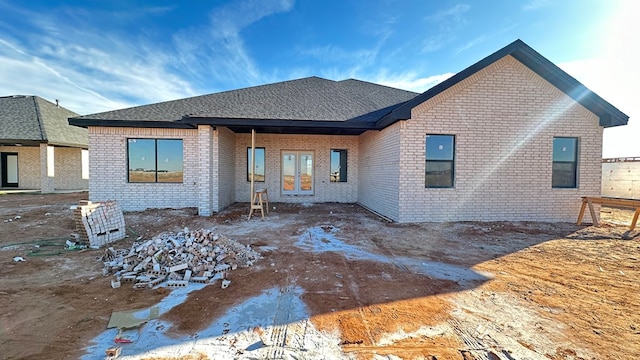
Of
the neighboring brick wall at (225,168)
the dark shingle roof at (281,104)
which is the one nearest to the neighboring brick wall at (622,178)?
the dark shingle roof at (281,104)

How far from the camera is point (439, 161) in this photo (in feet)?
26.4

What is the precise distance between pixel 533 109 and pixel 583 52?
187cm

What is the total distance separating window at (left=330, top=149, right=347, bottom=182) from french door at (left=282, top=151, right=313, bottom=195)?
1.03 metres

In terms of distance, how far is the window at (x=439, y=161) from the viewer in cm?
801

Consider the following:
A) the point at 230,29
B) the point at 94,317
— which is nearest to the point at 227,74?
the point at 230,29

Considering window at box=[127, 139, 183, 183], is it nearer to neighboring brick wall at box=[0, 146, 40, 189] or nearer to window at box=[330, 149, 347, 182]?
window at box=[330, 149, 347, 182]

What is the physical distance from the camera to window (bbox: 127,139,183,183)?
31.6ft

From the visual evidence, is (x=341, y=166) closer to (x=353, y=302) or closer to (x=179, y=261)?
(x=179, y=261)

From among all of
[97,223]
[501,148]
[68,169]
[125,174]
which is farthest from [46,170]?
[501,148]

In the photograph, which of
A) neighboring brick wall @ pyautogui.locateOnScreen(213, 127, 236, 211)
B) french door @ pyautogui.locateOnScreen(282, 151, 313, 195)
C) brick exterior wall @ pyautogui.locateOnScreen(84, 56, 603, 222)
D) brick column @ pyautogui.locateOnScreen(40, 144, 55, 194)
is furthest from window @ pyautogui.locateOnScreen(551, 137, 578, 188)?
brick column @ pyautogui.locateOnScreen(40, 144, 55, 194)

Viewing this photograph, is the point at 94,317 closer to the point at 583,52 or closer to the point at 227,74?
the point at 583,52

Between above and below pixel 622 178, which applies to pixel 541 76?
above

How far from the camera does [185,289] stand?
356 cm

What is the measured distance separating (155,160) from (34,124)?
12470mm
